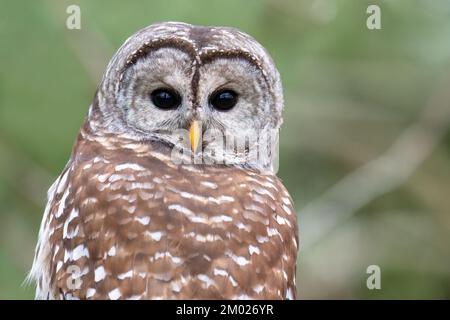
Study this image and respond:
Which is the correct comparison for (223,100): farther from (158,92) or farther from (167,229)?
(167,229)

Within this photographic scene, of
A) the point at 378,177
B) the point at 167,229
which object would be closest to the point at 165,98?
the point at 167,229

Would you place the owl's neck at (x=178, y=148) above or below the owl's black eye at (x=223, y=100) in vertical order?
below

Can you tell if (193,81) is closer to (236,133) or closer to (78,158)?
(236,133)

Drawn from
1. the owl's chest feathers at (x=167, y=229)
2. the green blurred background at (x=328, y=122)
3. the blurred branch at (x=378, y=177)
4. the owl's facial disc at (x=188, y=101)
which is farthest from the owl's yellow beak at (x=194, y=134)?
the blurred branch at (x=378, y=177)

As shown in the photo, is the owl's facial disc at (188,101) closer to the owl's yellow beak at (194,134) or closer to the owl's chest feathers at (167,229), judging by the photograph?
the owl's yellow beak at (194,134)

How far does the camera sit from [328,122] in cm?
743

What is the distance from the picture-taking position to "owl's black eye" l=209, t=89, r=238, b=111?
179 inches

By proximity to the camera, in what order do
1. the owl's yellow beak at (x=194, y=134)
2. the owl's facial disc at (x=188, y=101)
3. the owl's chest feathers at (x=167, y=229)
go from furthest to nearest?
the owl's facial disc at (x=188, y=101) → the owl's yellow beak at (x=194, y=134) → the owl's chest feathers at (x=167, y=229)

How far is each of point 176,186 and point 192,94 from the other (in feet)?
1.75

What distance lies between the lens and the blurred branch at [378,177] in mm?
7078

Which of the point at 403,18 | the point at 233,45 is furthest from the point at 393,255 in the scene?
the point at 233,45

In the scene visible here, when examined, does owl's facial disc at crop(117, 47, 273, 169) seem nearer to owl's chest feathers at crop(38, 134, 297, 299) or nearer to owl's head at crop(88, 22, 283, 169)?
owl's head at crop(88, 22, 283, 169)

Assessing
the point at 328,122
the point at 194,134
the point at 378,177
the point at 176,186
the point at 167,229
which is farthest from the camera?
the point at 328,122

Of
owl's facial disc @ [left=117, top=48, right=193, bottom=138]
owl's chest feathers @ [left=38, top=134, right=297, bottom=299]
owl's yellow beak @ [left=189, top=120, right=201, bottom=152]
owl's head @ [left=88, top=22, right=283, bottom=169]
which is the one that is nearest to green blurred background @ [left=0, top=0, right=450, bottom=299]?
owl's head @ [left=88, top=22, right=283, bottom=169]
